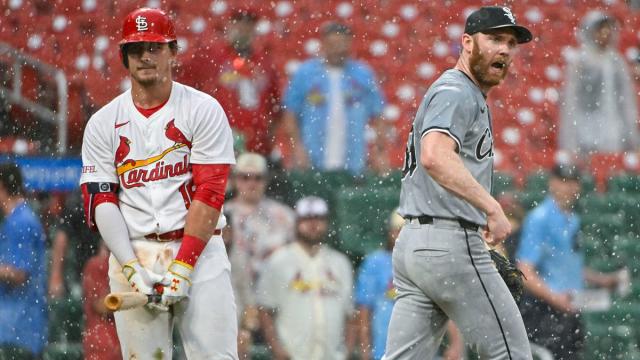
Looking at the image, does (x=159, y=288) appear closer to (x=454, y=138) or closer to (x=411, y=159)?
(x=411, y=159)

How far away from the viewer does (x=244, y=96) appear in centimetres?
765

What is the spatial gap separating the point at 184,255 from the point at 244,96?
3.74m

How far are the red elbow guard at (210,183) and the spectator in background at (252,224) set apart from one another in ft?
9.61

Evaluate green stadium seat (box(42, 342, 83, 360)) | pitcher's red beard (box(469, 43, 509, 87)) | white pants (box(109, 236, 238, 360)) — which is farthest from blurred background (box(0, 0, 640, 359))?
pitcher's red beard (box(469, 43, 509, 87))

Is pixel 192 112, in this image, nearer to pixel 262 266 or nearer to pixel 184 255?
pixel 184 255

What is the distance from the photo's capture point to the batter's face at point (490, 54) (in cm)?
396

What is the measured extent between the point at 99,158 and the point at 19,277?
3331mm

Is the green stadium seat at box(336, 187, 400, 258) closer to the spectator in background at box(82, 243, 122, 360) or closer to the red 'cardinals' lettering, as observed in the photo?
the spectator in background at box(82, 243, 122, 360)

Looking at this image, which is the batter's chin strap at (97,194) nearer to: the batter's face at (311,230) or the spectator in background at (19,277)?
the batter's face at (311,230)

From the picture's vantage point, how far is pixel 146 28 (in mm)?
4121

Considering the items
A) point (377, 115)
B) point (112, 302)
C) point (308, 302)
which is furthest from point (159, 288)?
point (377, 115)

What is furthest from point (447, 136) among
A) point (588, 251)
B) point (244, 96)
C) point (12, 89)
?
point (12, 89)

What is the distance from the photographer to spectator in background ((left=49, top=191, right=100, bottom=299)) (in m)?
7.46

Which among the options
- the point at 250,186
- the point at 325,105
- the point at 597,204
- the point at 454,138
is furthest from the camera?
the point at 597,204
